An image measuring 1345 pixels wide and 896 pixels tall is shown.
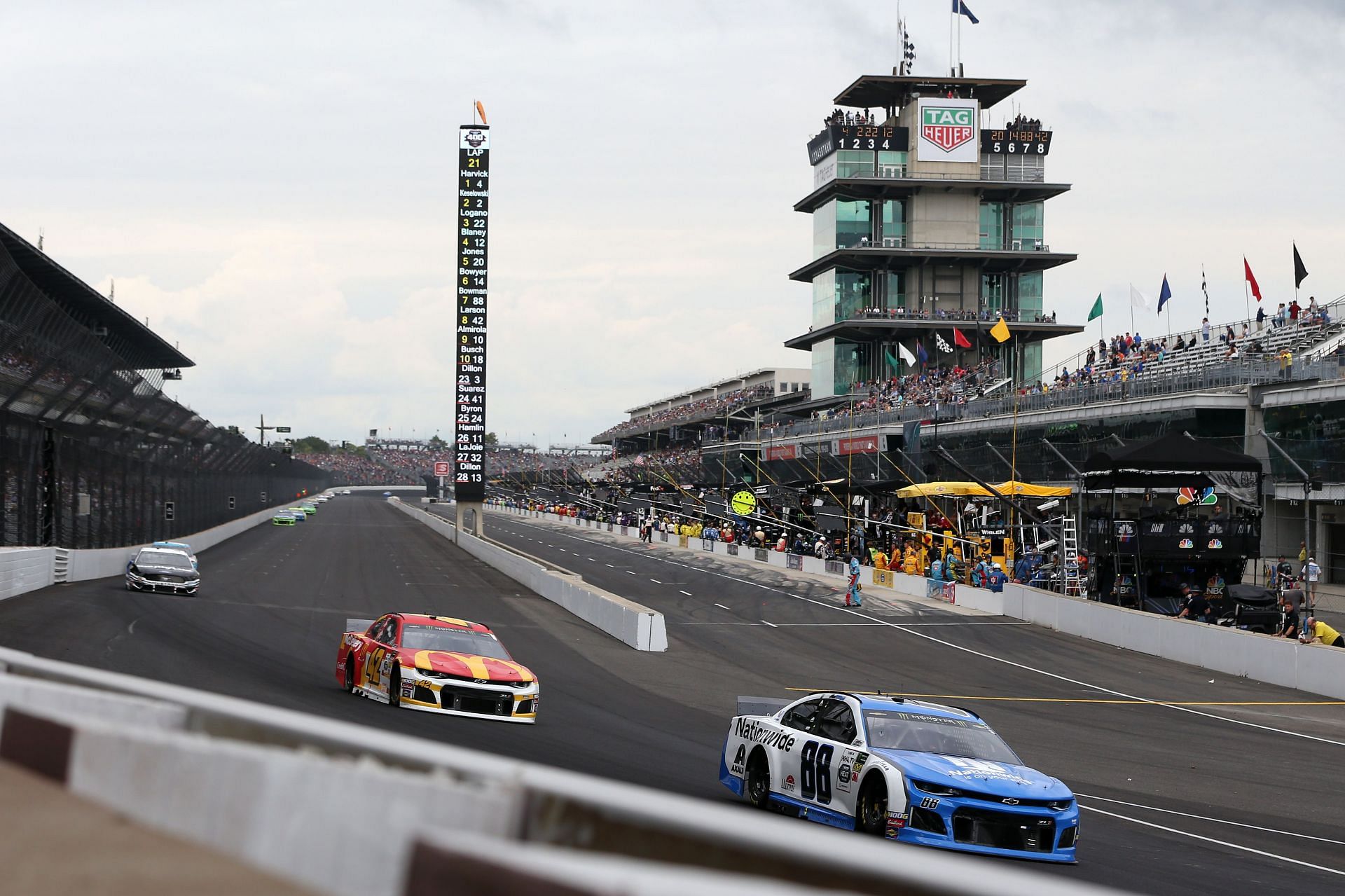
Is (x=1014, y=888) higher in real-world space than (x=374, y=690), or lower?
higher

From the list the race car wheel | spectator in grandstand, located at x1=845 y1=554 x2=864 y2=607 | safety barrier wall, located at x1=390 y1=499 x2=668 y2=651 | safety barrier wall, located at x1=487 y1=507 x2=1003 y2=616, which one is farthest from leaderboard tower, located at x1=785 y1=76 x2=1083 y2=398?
the race car wheel

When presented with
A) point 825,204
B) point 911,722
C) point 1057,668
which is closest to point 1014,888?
point 911,722

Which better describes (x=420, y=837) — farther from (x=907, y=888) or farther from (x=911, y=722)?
(x=911, y=722)

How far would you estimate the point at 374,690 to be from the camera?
1645 centimetres

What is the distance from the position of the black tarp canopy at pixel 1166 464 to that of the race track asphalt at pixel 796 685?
4.02 meters

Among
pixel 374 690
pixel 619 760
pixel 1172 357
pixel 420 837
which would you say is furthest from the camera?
pixel 1172 357

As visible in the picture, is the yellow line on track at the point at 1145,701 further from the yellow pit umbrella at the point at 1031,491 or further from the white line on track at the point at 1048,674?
the yellow pit umbrella at the point at 1031,491

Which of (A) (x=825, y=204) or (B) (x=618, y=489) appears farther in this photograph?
(A) (x=825, y=204)

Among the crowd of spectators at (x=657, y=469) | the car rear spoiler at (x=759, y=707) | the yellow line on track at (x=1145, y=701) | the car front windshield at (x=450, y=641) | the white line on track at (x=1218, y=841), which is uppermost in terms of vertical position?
the crowd of spectators at (x=657, y=469)

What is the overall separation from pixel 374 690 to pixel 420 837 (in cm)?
1383

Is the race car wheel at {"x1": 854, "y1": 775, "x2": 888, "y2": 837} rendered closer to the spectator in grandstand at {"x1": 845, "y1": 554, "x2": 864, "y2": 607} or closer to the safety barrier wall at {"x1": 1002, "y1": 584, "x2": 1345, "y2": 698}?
the safety barrier wall at {"x1": 1002, "y1": 584, "x2": 1345, "y2": 698}

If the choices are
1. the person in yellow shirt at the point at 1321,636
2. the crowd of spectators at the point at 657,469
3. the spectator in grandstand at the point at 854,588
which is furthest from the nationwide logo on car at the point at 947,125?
the person in yellow shirt at the point at 1321,636

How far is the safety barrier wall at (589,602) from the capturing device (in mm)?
27094

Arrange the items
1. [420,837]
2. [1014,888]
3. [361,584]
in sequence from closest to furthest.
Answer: [1014,888], [420,837], [361,584]
